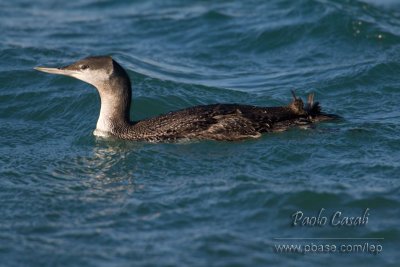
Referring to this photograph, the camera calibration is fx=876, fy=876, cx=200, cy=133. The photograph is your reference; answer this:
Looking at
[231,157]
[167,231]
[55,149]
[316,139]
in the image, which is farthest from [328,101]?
[167,231]

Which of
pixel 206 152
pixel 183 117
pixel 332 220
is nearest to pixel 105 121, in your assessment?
pixel 183 117

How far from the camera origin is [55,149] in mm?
10711

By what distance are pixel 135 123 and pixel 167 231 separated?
2895mm

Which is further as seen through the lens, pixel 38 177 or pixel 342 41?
pixel 342 41

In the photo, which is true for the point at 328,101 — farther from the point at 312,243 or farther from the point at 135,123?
the point at 312,243

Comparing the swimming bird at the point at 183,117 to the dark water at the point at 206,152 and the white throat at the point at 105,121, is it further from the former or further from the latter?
the dark water at the point at 206,152

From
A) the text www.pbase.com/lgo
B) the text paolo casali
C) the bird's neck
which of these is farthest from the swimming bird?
the text www.pbase.com/lgo

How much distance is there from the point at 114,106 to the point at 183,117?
1011 mm

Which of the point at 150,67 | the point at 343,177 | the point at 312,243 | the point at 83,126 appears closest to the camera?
the point at 312,243

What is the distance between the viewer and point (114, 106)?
10.9 meters

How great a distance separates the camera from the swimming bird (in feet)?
33.9

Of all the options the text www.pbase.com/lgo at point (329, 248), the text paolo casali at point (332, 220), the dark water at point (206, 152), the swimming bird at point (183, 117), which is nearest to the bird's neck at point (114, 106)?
the swimming bird at point (183, 117)

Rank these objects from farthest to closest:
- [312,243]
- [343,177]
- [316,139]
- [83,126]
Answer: [83,126], [316,139], [343,177], [312,243]

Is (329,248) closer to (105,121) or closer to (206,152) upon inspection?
(206,152)
